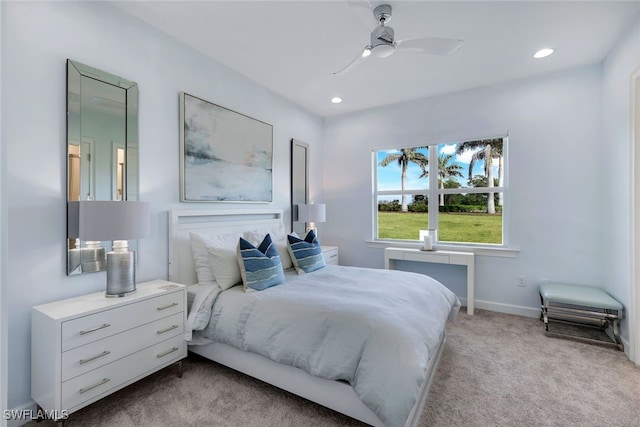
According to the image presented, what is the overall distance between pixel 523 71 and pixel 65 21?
4178 mm

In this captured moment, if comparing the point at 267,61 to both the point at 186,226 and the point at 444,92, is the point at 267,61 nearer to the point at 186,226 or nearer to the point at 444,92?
the point at 186,226

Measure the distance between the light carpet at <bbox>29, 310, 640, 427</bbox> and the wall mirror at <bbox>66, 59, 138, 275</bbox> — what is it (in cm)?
98

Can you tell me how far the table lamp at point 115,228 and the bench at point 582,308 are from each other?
362cm

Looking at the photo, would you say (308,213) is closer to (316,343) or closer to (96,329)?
(316,343)

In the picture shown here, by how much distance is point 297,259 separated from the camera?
2932 mm

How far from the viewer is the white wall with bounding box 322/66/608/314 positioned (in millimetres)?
3123

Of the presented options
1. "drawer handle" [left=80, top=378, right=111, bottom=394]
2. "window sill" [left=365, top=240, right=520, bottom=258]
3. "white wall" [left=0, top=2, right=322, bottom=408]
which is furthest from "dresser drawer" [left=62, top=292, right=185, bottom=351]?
"window sill" [left=365, top=240, right=520, bottom=258]

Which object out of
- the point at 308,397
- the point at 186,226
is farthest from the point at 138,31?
the point at 308,397

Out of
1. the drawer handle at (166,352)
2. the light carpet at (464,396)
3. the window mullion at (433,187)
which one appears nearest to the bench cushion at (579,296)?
the light carpet at (464,396)

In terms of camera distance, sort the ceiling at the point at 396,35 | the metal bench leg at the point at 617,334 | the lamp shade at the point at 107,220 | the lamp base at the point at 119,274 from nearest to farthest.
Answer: the lamp shade at the point at 107,220
the lamp base at the point at 119,274
the ceiling at the point at 396,35
the metal bench leg at the point at 617,334

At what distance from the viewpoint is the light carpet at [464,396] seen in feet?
5.71

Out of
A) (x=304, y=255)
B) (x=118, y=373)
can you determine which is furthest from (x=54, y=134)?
(x=304, y=255)

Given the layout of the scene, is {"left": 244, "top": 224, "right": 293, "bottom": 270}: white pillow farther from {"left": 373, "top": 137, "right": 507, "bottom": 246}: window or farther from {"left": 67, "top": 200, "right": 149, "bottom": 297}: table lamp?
{"left": 373, "top": 137, "right": 507, "bottom": 246}: window

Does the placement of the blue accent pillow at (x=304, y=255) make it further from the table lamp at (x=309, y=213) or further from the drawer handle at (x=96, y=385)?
the drawer handle at (x=96, y=385)
